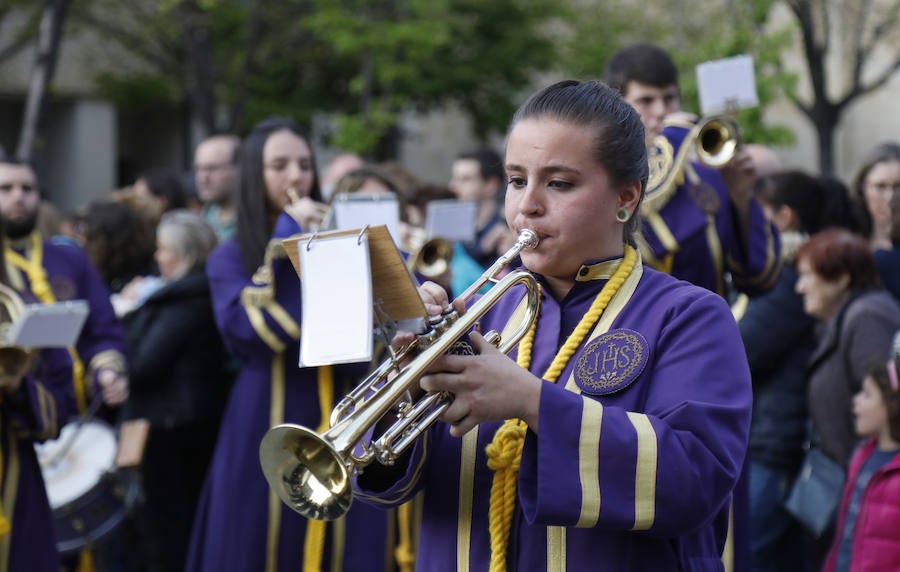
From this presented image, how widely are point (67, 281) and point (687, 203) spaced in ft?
10.0

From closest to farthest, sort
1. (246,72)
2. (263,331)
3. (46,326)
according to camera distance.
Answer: (46,326)
(263,331)
(246,72)

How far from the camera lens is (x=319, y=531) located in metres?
4.84

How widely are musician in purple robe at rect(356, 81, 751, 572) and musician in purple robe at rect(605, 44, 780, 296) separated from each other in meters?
1.64

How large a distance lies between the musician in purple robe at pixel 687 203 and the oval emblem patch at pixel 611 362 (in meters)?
1.80

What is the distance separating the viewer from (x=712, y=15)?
17797 millimetres

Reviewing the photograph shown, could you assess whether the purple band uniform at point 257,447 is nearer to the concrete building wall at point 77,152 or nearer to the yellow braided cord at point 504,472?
the yellow braided cord at point 504,472

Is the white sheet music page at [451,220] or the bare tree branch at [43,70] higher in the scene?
the bare tree branch at [43,70]

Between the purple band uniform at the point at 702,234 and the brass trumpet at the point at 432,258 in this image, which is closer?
the purple band uniform at the point at 702,234

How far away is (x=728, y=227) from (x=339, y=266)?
2.62 meters

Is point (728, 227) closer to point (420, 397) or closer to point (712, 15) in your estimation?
point (420, 397)

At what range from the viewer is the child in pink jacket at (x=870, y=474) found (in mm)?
4074

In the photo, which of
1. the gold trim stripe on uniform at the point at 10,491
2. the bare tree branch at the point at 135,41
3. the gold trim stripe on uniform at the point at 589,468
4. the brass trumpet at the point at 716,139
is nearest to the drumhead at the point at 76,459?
the gold trim stripe on uniform at the point at 10,491

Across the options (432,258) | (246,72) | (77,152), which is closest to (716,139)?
(432,258)

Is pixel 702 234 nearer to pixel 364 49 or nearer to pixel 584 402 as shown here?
pixel 584 402
